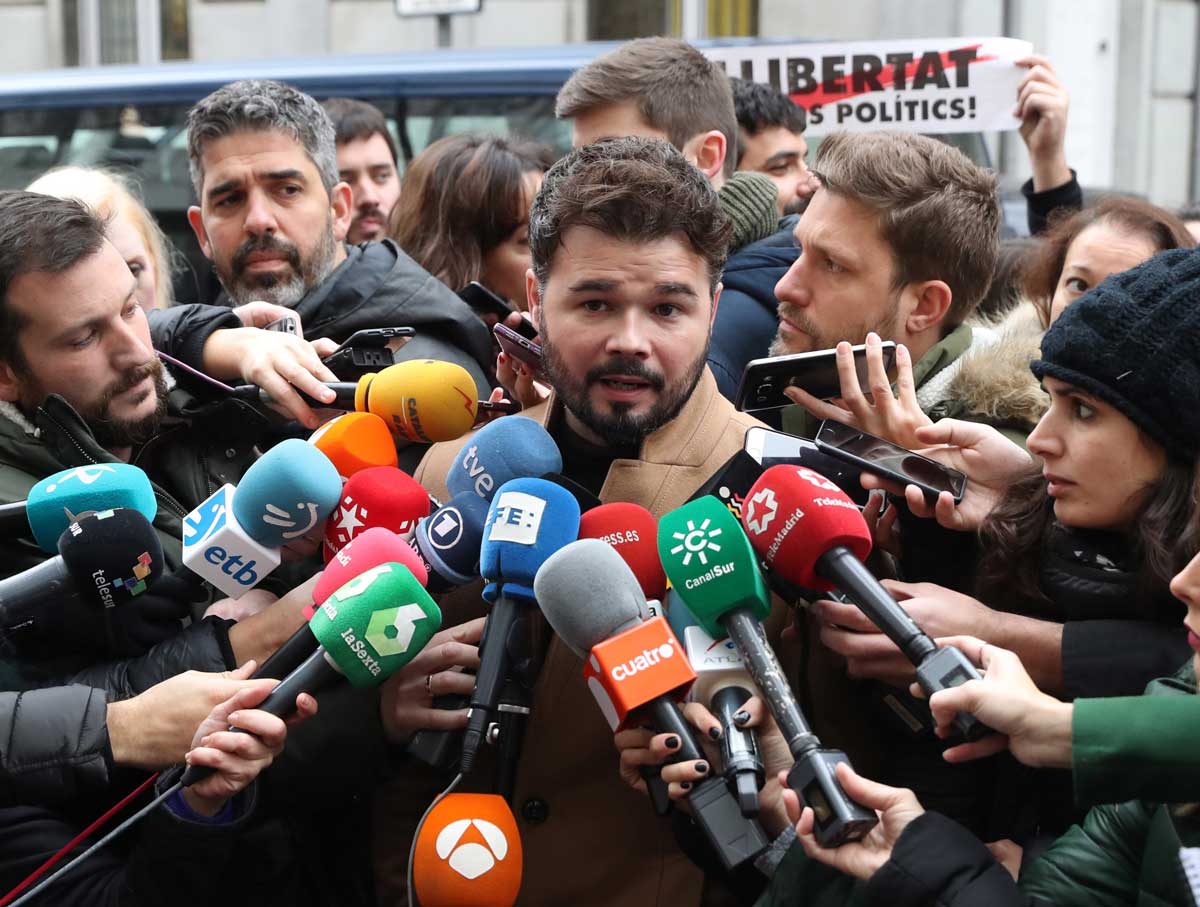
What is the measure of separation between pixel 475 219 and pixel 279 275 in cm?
74

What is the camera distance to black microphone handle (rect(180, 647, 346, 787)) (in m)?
2.23

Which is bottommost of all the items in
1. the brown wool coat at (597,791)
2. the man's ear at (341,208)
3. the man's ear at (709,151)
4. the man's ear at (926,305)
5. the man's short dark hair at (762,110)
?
the brown wool coat at (597,791)

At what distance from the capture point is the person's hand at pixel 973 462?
2490 mm

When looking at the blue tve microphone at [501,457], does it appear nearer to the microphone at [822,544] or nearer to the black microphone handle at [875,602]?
the microphone at [822,544]

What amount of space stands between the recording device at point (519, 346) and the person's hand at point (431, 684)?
1.82ft

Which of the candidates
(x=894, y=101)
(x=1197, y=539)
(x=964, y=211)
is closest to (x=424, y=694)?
(x=1197, y=539)

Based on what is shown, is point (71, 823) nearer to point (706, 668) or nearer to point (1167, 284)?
point (706, 668)

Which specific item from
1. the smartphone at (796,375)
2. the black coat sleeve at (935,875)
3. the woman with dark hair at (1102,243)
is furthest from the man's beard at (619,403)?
the woman with dark hair at (1102,243)

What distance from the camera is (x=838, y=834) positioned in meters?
2.00

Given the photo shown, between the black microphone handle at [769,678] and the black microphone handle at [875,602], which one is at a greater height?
the black microphone handle at [875,602]

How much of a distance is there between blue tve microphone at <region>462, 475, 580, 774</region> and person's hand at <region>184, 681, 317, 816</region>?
0.27 meters

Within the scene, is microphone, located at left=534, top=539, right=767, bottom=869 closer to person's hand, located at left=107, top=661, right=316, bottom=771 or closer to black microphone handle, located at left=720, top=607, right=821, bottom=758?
black microphone handle, located at left=720, top=607, right=821, bottom=758

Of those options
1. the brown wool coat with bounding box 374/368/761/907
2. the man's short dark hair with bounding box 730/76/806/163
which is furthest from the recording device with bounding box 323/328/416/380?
the man's short dark hair with bounding box 730/76/806/163

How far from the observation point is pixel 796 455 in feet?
8.13
